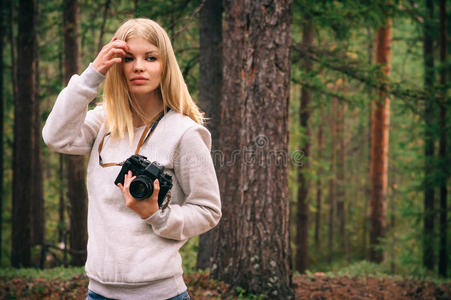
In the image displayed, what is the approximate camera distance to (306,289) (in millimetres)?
6434

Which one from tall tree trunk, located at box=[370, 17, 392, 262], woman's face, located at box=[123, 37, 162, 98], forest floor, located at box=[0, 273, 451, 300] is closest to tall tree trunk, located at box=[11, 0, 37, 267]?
forest floor, located at box=[0, 273, 451, 300]

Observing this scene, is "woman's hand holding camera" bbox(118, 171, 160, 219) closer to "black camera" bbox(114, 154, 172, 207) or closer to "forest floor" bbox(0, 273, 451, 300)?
"black camera" bbox(114, 154, 172, 207)

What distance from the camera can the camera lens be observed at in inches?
69.7

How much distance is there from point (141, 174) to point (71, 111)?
0.49 m

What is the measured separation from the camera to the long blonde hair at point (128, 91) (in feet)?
6.62

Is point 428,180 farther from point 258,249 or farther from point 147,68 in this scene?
point 147,68

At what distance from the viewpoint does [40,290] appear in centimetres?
574

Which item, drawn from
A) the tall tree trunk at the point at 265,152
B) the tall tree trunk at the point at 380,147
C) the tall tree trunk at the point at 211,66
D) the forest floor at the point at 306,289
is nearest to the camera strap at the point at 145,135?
the tall tree trunk at the point at 265,152

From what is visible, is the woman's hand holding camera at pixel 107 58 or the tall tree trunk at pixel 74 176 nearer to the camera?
the woman's hand holding camera at pixel 107 58

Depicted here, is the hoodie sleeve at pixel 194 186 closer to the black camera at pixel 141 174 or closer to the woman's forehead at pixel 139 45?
the black camera at pixel 141 174

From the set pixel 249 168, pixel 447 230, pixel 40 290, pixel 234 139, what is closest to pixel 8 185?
pixel 40 290

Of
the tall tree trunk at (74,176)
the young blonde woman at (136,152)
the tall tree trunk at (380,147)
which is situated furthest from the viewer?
the tall tree trunk at (380,147)

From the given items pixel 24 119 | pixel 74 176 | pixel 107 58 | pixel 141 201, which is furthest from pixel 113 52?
pixel 24 119

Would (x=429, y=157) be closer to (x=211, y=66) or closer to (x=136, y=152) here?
(x=211, y=66)
